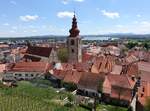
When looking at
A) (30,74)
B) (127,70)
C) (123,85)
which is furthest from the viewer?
(30,74)

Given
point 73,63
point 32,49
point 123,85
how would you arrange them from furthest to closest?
point 32,49, point 73,63, point 123,85

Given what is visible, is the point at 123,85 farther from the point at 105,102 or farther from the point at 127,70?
the point at 127,70

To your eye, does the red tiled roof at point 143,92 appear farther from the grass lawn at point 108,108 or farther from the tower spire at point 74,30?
the tower spire at point 74,30

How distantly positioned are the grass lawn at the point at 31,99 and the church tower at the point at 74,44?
18.8 metres

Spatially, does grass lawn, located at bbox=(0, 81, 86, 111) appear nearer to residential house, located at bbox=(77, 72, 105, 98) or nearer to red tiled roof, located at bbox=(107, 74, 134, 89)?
residential house, located at bbox=(77, 72, 105, 98)

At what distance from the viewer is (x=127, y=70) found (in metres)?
58.2

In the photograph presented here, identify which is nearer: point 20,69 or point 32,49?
point 20,69

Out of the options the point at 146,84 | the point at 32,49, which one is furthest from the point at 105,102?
the point at 32,49

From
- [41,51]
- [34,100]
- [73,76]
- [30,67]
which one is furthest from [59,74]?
[41,51]

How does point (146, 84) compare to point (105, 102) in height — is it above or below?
above

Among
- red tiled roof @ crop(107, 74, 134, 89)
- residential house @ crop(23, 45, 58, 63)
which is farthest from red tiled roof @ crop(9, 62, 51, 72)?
red tiled roof @ crop(107, 74, 134, 89)

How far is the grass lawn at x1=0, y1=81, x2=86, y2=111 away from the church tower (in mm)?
18815

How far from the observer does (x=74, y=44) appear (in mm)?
69250

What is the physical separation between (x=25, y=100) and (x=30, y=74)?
21712 millimetres
